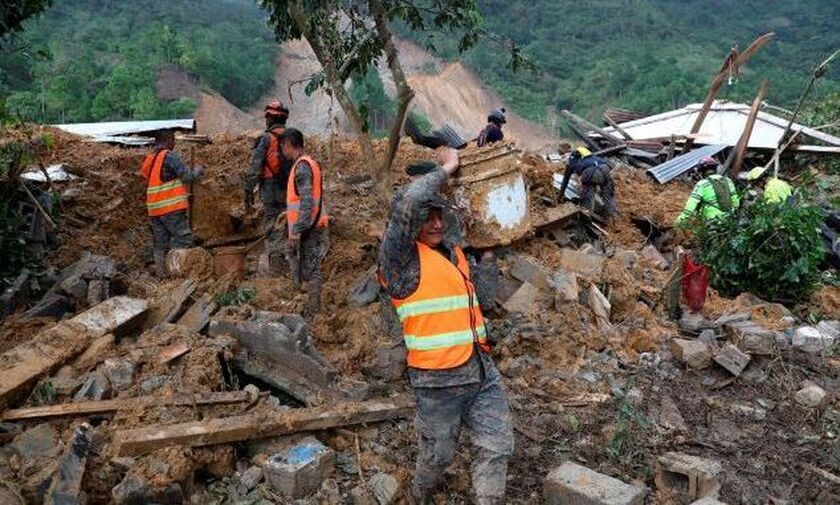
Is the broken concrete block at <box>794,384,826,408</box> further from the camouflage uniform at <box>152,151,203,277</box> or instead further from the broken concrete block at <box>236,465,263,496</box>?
the camouflage uniform at <box>152,151,203,277</box>

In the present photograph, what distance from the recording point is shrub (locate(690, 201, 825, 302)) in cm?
723

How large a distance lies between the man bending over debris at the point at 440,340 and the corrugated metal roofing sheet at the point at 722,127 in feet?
33.9

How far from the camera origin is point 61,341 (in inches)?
197

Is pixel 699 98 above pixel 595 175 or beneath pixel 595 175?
beneath

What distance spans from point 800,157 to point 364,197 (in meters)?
8.58

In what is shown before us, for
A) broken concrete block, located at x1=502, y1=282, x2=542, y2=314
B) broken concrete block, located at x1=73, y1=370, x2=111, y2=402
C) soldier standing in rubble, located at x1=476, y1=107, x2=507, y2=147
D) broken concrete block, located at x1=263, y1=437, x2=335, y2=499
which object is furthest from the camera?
soldier standing in rubble, located at x1=476, y1=107, x2=507, y2=147

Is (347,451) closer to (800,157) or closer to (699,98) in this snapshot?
(800,157)

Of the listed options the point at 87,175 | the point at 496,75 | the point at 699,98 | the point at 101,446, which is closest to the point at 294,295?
the point at 101,446

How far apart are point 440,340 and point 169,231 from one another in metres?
4.15

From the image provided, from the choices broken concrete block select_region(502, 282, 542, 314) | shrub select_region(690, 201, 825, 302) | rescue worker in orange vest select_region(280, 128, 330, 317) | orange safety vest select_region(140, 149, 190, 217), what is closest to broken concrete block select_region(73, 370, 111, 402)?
rescue worker in orange vest select_region(280, 128, 330, 317)

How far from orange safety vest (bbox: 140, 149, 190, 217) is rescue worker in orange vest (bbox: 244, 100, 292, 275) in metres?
0.61

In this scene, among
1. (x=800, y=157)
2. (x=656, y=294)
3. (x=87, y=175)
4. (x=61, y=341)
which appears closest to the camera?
(x=61, y=341)

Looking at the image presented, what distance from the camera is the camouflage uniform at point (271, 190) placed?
651 cm

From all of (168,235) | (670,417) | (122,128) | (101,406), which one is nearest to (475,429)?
(670,417)
